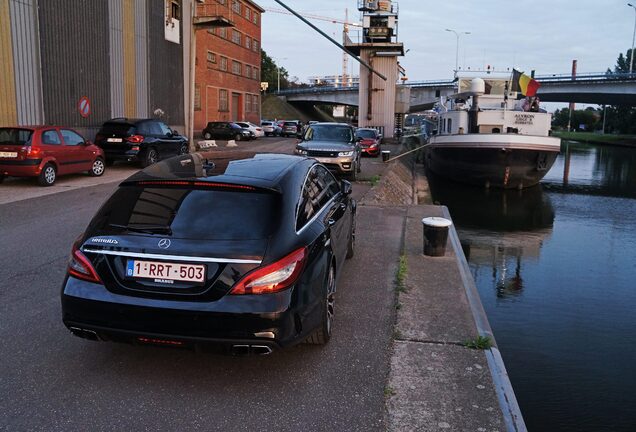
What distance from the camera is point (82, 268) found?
400 cm

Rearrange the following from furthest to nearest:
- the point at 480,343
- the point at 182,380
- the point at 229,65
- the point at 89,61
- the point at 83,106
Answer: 1. the point at 229,65
2. the point at 89,61
3. the point at 83,106
4. the point at 480,343
5. the point at 182,380

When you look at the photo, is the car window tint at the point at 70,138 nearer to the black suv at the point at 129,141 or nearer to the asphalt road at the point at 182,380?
the black suv at the point at 129,141

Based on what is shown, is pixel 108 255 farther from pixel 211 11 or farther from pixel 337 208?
pixel 211 11

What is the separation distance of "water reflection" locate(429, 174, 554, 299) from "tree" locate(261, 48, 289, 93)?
78.0m

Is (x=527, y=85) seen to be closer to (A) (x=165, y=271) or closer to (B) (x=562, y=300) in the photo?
(B) (x=562, y=300)

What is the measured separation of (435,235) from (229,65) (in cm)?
4977

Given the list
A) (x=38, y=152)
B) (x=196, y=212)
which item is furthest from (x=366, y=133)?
(x=196, y=212)

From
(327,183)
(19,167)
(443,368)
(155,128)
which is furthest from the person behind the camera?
(155,128)

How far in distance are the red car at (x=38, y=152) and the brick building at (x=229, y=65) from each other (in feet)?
102

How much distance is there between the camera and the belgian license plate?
3.79 meters

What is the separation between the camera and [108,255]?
12.9 ft

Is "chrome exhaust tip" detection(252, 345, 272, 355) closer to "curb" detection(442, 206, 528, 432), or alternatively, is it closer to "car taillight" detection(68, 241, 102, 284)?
"car taillight" detection(68, 241, 102, 284)

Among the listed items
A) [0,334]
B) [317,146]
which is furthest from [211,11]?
[0,334]

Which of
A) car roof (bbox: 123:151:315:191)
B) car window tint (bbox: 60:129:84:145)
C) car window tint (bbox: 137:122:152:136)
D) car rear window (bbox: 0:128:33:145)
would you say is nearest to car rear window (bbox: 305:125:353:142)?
car window tint (bbox: 137:122:152:136)
